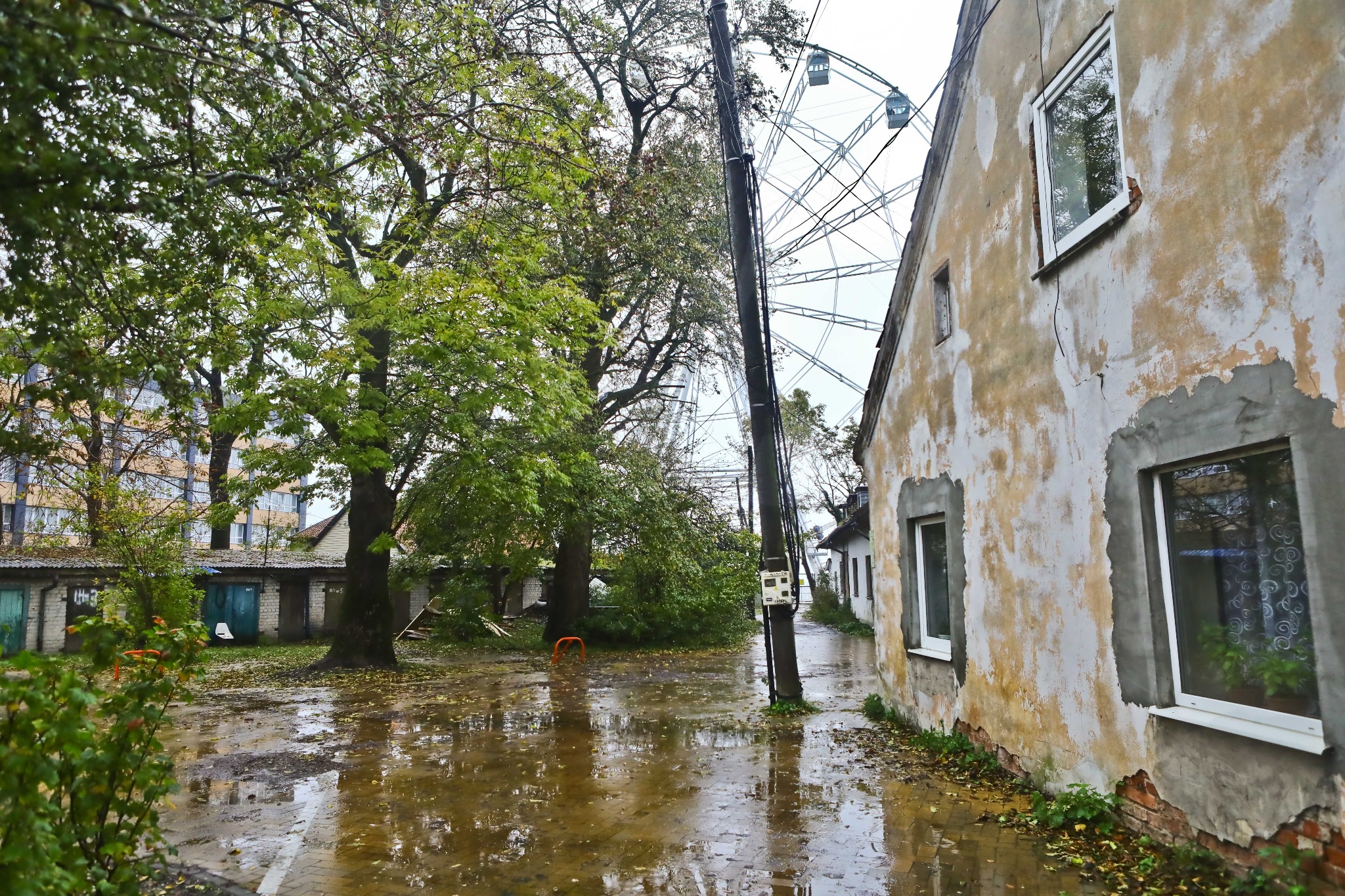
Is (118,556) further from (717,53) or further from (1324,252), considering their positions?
(1324,252)

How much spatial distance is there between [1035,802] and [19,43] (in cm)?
690

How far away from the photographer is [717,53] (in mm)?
10281

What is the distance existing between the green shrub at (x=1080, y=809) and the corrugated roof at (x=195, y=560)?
71.5 feet

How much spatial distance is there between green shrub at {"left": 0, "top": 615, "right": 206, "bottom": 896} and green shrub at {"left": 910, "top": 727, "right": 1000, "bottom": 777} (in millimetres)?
5906

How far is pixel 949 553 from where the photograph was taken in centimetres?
796

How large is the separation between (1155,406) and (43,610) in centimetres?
2727

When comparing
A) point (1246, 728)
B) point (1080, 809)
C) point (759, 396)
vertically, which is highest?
point (759, 396)

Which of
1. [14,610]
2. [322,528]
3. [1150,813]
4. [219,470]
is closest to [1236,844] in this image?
[1150,813]

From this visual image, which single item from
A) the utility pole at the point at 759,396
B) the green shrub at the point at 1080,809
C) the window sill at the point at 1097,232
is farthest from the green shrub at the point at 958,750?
the window sill at the point at 1097,232

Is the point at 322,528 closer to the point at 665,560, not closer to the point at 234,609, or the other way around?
the point at 234,609

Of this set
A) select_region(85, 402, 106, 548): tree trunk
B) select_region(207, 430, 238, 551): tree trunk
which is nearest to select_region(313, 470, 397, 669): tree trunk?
select_region(207, 430, 238, 551): tree trunk

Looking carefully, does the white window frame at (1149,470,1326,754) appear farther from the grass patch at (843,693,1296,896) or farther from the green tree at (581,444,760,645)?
the green tree at (581,444,760,645)

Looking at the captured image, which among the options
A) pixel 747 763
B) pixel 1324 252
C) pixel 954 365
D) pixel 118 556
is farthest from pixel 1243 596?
pixel 118 556

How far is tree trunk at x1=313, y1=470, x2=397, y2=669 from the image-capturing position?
54.9 ft
